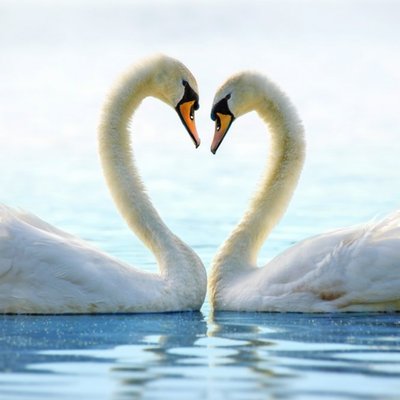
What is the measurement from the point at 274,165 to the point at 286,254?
128 cm

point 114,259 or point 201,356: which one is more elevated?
point 114,259

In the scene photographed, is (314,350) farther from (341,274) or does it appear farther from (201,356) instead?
(341,274)

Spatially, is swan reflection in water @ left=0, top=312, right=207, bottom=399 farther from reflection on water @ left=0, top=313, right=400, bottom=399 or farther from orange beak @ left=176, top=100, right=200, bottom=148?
orange beak @ left=176, top=100, right=200, bottom=148

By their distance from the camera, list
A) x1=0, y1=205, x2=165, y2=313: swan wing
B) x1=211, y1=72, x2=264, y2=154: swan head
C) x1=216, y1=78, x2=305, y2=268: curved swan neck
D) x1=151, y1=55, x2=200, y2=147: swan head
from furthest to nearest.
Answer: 1. x1=216, y1=78, x2=305, y2=268: curved swan neck
2. x1=211, y1=72, x2=264, y2=154: swan head
3. x1=151, y1=55, x2=200, y2=147: swan head
4. x1=0, y1=205, x2=165, y2=313: swan wing

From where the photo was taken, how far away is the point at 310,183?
29.5 metres

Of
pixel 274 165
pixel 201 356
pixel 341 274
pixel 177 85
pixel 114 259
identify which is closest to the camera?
pixel 201 356

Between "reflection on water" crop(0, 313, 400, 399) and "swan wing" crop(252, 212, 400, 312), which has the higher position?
"swan wing" crop(252, 212, 400, 312)

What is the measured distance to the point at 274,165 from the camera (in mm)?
12742

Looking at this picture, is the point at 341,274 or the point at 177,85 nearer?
the point at 341,274

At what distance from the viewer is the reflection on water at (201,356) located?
829cm

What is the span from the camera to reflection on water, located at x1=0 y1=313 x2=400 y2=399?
829 centimetres

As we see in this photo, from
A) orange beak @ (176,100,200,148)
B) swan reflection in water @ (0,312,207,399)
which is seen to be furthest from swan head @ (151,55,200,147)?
swan reflection in water @ (0,312,207,399)

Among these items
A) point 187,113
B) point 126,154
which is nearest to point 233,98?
point 187,113

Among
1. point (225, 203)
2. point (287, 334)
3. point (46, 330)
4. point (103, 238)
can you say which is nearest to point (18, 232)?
point (46, 330)
